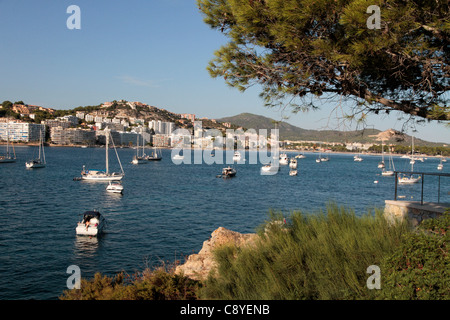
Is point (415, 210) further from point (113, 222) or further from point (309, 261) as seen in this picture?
point (113, 222)

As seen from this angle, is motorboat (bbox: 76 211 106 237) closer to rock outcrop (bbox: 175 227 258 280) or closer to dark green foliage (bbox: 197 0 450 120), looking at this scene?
rock outcrop (bbox: 175 227 258 280)

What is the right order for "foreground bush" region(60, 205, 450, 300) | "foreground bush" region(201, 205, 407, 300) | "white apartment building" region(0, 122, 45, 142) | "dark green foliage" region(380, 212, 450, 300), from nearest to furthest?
"dark green foliage" region(380, 212, 450, 300), "foreground bush" region(60, 205, 450, 300), "foreground bush" region(201, 205, 407, 300), "white apartment building" region(0, 122, 45, 142)

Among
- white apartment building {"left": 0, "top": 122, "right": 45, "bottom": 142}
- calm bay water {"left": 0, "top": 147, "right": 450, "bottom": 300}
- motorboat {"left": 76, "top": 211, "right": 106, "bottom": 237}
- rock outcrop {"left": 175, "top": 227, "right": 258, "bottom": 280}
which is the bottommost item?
calm bay water {"left": 0, "top": 147, "right": 450, "bottom": 300}

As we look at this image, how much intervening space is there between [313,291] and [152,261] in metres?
12.0

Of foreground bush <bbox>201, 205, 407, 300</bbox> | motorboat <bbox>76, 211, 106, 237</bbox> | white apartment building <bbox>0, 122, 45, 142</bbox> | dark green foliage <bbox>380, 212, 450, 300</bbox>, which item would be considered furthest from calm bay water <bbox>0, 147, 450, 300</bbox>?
white apartment building <bbox>0, 122, 45, 142</bbox>

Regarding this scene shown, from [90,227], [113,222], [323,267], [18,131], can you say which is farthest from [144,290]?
[18,131]

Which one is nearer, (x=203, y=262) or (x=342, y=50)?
(x=342, y=50)

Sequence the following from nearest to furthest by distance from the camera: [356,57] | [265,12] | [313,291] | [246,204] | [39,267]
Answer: [313,291] < [356,57] < [265,12] < [39,267] < [246,204]

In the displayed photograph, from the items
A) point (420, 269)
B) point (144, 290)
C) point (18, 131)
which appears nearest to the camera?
point (420, 269)

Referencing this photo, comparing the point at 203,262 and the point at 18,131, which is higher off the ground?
the point at 18,131

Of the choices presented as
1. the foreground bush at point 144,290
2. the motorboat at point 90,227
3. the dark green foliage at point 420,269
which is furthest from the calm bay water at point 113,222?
the dark green foliage at point 420,269
